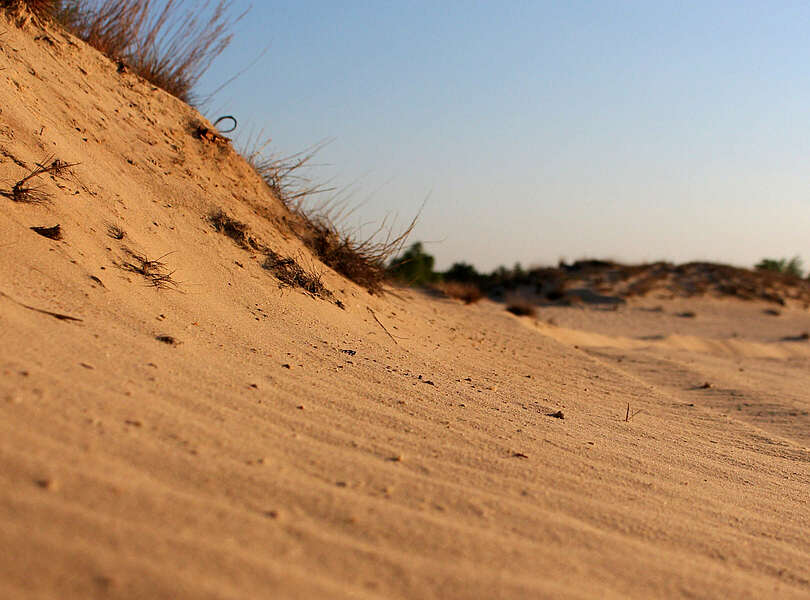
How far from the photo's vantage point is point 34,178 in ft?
11.4

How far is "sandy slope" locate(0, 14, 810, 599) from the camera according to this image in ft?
5.30

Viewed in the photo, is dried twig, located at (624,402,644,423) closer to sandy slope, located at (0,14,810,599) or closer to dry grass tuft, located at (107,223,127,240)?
sandy slope, located at (0,14,810,599)

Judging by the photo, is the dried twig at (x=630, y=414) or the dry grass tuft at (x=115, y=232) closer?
the dry grass tuft at (x=115, y=232)

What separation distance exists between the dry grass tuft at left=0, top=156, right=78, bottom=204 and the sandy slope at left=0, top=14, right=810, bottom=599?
51 mm

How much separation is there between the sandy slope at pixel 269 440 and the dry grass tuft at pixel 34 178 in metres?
0.05

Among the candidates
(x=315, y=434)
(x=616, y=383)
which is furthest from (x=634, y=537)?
(x=616, y=383)

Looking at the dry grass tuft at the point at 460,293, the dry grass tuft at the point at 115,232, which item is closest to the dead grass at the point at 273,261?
the dry grass tuft at the point at 115,232

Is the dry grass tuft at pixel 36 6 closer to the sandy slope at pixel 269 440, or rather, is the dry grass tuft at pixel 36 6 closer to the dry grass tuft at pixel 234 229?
the sandy slope at pixel 269 440

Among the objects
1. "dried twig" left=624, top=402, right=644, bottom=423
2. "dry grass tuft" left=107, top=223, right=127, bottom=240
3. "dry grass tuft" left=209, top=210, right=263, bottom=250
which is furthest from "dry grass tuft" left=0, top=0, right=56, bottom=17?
"dried twig" left=624, top=402, right=644, bottom=423

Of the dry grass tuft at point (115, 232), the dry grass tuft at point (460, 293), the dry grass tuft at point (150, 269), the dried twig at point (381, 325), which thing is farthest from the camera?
the dry grass tuft at point (460, 293)

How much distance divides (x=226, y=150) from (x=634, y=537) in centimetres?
473

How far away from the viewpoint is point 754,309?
1545 cm

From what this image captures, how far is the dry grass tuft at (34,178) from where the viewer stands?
3.22 m

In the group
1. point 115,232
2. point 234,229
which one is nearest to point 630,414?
point 234,229
